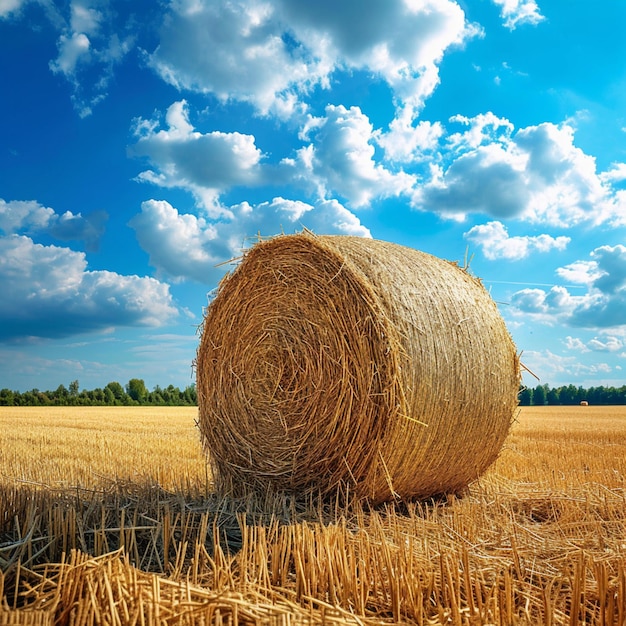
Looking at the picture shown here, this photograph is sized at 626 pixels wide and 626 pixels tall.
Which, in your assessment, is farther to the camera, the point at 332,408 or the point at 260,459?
the point at 260,459

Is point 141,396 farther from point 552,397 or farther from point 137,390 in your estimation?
point 552,397

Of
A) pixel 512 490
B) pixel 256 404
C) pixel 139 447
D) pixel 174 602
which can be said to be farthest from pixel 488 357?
pixel 139 447

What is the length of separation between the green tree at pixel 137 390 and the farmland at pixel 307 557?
42.4m

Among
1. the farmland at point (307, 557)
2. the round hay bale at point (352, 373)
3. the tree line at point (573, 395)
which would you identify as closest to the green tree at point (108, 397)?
the tree line at point (573, 395)

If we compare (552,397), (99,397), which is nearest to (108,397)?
(99,397)

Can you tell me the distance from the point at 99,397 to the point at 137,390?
A: 5.50 metres

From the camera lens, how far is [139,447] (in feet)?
32.1

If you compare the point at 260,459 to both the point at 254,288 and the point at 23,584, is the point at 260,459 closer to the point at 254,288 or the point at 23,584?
the point at 254,288

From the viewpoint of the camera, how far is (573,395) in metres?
54.2

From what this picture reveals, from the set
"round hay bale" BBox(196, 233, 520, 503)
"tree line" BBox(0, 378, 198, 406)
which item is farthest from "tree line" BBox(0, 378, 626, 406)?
"round hay bale" BBox(196, 233, 520, 503)

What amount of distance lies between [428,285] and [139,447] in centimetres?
608

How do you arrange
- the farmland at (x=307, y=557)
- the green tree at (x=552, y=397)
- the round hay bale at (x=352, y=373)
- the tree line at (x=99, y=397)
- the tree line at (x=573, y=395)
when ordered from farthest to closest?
the green tree at (x=552, y=397), the tree line at (x=573, y=395), the tree line at (x=99, y=397), the round hay bale at (x=352, y=373), the farmland at (x=307, y=557)

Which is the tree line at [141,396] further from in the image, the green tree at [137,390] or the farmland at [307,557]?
the farmland at [307,557]

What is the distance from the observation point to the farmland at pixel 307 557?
2.76 metres
